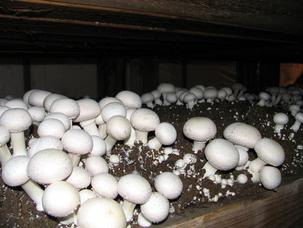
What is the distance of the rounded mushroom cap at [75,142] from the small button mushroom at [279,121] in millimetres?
1559

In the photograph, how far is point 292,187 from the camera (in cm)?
210

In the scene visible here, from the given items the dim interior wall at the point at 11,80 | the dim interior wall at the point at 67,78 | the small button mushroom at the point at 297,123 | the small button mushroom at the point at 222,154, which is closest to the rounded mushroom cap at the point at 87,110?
the small button mushroom at the point at 222,154

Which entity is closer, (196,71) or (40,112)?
(40,112)

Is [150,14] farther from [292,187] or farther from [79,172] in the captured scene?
[292,187]

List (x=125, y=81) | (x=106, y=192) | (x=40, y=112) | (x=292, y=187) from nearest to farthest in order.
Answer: (x=106, y=192) < (x=40, y=112) < (x=292, y=187) < (x=125, y=81)

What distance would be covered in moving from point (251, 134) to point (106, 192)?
88cm

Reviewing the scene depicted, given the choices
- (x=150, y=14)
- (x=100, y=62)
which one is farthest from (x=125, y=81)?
(x=150, y=14)

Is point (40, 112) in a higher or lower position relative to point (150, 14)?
lower

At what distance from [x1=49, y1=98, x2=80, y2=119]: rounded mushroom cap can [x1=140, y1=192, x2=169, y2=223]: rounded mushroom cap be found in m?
0.56

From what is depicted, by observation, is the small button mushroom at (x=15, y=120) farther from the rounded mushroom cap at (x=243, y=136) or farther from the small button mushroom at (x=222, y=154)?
the rounded mushroom cap at (x=243, y=136)

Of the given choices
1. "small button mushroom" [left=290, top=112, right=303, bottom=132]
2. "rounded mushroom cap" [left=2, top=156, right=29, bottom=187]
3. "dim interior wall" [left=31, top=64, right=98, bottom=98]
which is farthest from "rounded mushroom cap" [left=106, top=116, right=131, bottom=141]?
"dim interior wall" [left=31, top=64, right=98, bottom=98]

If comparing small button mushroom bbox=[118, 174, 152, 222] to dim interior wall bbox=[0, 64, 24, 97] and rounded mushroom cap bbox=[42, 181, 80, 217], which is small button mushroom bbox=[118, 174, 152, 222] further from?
dim interior wall bbox=[0, 64, 24, 97]

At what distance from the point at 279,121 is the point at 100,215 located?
171cm

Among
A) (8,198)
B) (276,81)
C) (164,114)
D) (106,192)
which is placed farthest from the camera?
(276,81)
